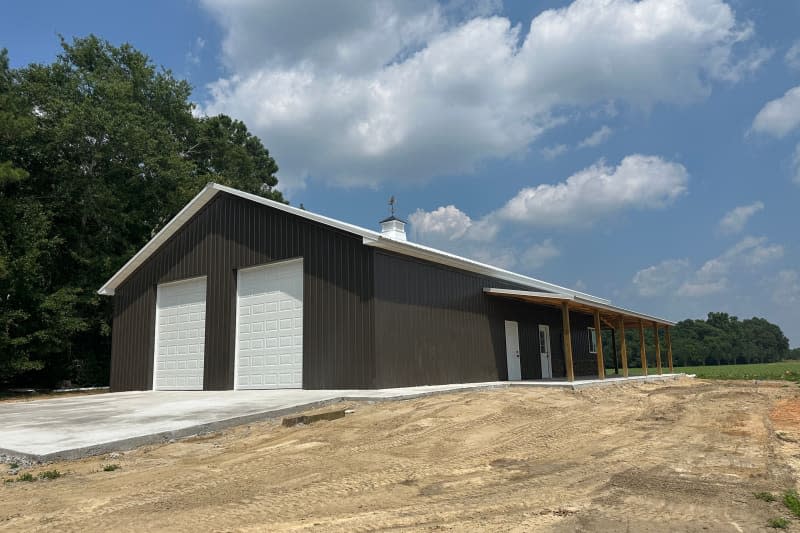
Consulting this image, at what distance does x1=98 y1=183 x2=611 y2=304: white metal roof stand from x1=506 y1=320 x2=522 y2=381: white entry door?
1560 mm

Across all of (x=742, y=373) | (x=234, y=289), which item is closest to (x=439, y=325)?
(x=234, y=289)

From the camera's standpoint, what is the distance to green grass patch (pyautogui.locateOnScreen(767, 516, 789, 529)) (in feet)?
11.6

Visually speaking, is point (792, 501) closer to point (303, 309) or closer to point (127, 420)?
point (127, 420)

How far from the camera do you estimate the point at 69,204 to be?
896 inches

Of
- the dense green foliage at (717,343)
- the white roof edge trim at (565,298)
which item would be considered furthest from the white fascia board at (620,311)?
the dense green foliage at (717,343)

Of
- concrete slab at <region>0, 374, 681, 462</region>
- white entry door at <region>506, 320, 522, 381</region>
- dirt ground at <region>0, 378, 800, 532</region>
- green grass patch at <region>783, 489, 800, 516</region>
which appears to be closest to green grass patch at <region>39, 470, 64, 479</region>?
dirt ground at <region>0, 378, 800, 532</region>

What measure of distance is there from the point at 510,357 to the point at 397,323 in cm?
603

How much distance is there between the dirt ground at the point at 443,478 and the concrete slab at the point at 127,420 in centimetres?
24

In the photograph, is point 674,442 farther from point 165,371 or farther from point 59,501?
point 165,371

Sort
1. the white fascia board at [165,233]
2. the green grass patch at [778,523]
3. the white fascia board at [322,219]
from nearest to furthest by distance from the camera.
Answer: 1. the green grass patch at [778,523]
2. the white fascia board at [322,219]
3. the white fascia board at [165,233]

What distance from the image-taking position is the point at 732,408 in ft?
32.3

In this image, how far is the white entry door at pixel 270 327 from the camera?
13297 mm

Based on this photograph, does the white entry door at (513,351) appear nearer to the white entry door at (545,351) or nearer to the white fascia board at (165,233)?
the white entry door at (545,351)

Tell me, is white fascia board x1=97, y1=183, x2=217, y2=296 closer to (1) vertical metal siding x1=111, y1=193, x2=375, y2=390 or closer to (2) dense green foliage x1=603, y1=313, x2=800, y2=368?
(1) vertical metal siding x1=111, y1=193, x2=375, y2=390
